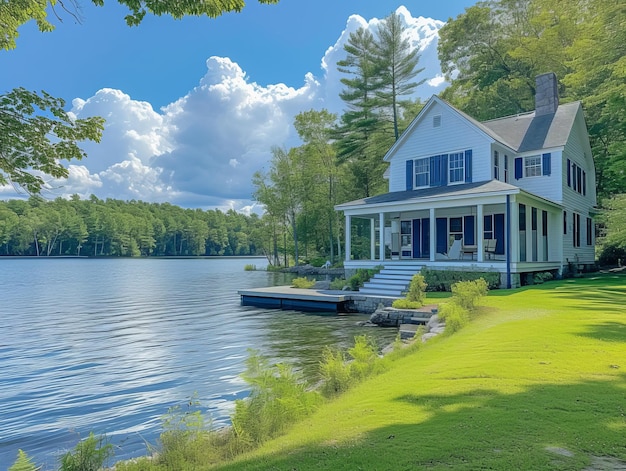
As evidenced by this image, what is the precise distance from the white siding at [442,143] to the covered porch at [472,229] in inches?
49.2

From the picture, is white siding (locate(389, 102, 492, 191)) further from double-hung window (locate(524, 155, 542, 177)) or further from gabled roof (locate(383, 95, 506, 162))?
double-hung window (locate(524, 155, 542, 177))

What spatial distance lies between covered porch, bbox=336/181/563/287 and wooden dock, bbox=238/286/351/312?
3056mm

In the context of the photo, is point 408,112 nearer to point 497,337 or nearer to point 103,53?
point 103,53

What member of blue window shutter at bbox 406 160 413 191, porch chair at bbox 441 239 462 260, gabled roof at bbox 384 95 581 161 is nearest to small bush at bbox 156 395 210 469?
porch chair at bbox 441 239 462 260

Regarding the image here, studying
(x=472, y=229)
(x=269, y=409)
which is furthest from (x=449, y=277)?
(x=269, y=409)

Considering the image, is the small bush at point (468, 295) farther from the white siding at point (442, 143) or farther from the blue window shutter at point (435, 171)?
the blue window shutter at point (435, 171)

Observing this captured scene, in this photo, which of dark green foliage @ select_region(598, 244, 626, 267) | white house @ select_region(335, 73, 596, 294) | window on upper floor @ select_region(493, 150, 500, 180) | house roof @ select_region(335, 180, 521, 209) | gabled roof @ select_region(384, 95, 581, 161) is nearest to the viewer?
house roof @ select_region(335, 180, 521, 209)

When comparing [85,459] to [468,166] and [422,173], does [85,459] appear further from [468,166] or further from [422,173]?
[422,173]

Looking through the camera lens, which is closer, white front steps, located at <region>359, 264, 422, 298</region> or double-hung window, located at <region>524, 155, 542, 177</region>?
white front steps, located at <region>359, 264, 422, 298</region>

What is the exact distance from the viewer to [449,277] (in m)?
16.7

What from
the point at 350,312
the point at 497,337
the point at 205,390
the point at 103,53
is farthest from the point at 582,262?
the point at 103,53

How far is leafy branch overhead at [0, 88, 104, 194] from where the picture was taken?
16.8 feet

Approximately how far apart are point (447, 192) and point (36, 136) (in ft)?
51.2

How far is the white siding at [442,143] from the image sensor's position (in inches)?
762
